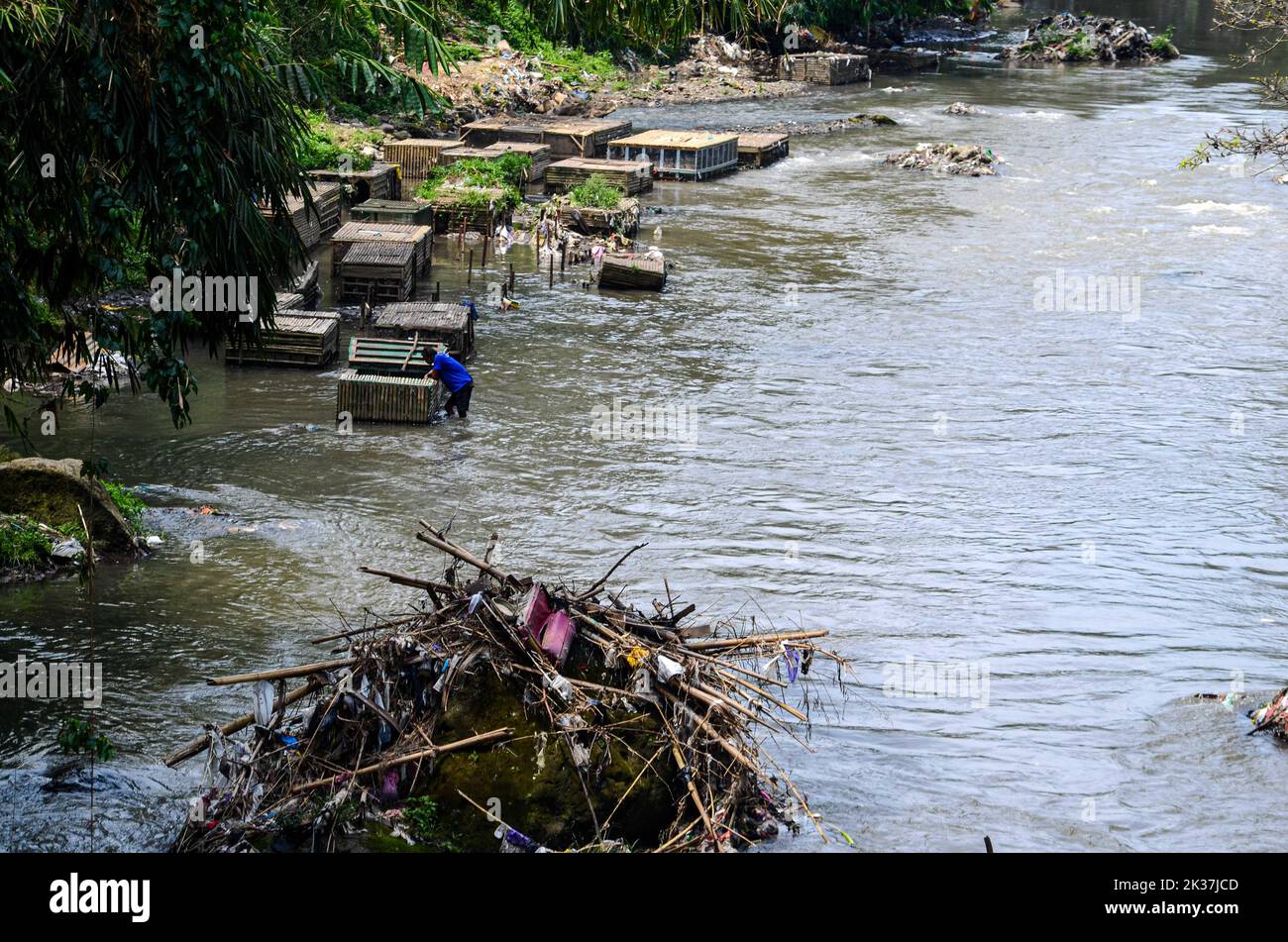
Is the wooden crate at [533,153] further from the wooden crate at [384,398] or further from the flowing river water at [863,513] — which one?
the wooden crate at [384,398]

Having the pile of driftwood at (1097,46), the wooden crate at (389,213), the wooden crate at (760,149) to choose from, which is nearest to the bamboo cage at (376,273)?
the wooden crate at (389,213)

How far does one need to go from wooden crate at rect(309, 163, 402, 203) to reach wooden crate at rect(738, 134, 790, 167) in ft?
44.0

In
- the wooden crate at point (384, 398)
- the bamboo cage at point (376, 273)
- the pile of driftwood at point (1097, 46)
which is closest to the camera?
the wooden crate at point (384, 398)

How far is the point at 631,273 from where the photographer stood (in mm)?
26609

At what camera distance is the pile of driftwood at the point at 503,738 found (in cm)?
870

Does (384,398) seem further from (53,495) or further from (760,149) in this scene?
(760,149)

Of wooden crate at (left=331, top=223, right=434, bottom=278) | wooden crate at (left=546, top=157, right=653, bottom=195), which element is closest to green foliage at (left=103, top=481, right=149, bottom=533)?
wooden crate at (left=331, top=223, right=434, bottom=278)

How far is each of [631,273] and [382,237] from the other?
4.98 metres

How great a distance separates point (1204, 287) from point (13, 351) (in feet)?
82.8

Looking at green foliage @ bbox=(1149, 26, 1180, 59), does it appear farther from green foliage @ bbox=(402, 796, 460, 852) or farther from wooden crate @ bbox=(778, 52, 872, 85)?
green foliage @ bbox=(402, 796, 460, 852)

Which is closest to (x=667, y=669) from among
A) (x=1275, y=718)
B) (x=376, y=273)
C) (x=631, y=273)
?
(x=1275, y=718)

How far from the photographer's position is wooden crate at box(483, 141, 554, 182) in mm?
34719

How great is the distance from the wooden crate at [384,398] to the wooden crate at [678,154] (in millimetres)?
21469

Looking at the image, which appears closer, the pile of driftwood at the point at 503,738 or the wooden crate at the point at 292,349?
the pile of driftwood at the point at 503,738
